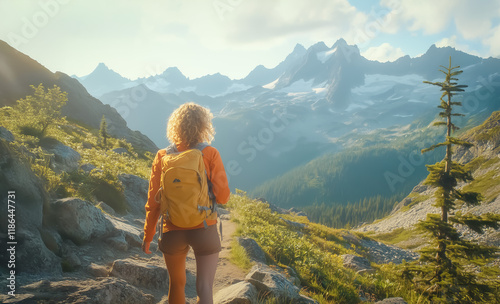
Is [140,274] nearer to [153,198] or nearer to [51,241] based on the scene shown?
[51,241]

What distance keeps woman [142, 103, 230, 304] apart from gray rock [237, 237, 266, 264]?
20.3ft

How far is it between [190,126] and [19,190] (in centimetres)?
401

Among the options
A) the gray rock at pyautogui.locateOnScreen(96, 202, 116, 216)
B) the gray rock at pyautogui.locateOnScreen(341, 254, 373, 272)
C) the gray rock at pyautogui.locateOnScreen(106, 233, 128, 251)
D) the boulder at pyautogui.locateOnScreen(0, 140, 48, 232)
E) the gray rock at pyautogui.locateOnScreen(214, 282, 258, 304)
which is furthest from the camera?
the gray rock at pyautogui.locateOnScreen(341, 254, 373, 272)

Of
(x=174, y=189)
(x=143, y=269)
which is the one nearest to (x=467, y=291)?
(x=143, y=269)

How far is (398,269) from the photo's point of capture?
13.6m

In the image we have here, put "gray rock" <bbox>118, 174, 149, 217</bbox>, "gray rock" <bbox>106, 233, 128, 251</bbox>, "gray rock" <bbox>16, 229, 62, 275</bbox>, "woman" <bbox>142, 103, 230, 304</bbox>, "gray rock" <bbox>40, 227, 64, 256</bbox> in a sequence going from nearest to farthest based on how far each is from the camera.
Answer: "woman" <bbox>142, 103, 230, 304</bbox> < "gray rock" <bbox>16, 229, 62, 275</bbox> < "gray rock" <bbox>40, 227, 64, 256</bbox> < "gray rock" <bbox>106, 233, 128, 251</bbox> < "gray rock" <bbox>118, 174, 149, 217</bbox>

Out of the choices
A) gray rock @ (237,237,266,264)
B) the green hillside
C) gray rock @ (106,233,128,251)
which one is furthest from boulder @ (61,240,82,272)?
gray rock @ (237,237,266,264)

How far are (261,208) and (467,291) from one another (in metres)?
12.1

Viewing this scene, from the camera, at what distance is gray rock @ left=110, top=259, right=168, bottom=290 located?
6207 mm

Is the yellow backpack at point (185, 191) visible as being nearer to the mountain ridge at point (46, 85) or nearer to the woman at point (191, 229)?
the woman at point (191, 229)

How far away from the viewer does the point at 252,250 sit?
1013cm

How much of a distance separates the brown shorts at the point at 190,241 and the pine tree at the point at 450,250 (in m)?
11.2

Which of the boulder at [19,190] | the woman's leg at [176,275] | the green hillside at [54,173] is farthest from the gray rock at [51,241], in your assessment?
the woman's leg at [176,275]

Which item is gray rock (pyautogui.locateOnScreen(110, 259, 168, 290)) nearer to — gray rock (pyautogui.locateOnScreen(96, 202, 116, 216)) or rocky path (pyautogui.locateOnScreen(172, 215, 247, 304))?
rocky path (pyautogui.locateOnScreen(172, 215, 247, 304))
